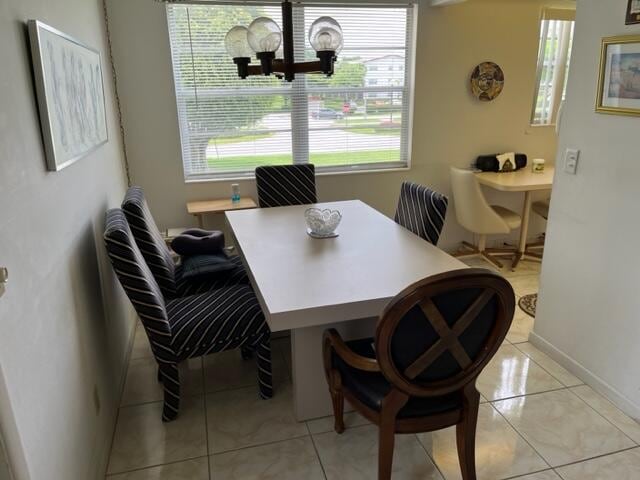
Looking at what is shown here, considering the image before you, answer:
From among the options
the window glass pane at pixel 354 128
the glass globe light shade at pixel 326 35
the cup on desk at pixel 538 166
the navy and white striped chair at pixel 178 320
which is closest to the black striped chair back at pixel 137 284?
the navy and white striped chair at pixel 178 320

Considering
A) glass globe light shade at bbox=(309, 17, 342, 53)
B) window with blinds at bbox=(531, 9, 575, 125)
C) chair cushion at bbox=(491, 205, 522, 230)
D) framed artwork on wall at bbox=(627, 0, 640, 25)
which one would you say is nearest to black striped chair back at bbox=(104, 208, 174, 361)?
glass globe light shade at bbox=(309, 17, 342, 53)

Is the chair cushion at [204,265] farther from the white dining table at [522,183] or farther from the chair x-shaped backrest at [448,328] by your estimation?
the white dining table at [522,183]

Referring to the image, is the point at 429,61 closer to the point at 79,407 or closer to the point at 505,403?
the point at 505,403

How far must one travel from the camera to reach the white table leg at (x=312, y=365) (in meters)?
2.16

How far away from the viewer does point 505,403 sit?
2369 millimetres

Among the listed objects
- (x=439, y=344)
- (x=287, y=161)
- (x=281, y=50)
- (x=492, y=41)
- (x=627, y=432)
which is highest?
(x=492, y=41)

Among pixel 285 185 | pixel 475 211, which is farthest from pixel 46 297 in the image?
pixel 475 211

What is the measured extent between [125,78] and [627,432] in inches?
148

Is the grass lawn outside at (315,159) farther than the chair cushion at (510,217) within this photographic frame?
No

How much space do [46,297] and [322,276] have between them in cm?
102

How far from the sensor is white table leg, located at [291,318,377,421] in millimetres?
2156

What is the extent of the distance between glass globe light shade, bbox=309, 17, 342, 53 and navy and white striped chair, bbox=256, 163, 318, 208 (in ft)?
4.68

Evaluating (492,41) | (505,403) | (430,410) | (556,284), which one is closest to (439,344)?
(430,410)

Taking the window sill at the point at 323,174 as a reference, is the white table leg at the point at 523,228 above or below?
below
